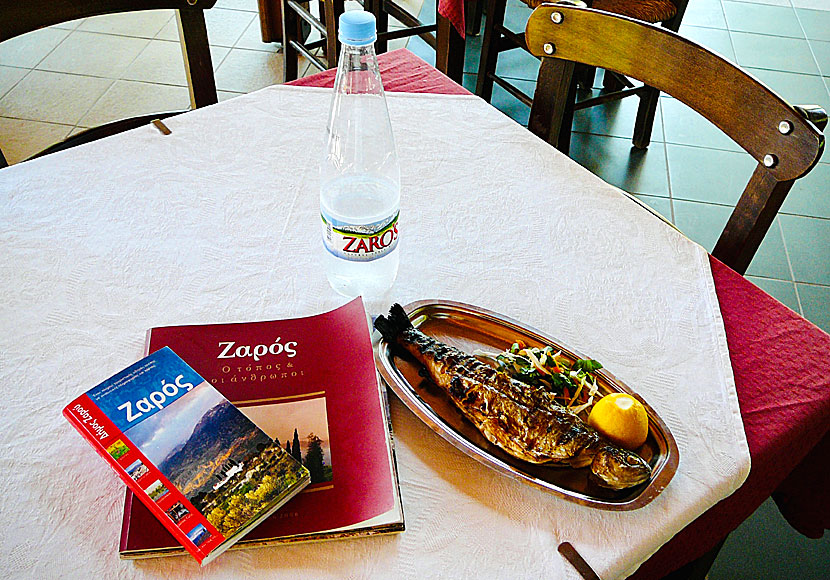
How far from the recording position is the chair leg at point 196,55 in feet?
4.30

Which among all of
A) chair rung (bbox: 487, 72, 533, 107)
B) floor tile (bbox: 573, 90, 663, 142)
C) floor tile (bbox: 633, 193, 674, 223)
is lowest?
floor tile (bbox: 633, 193, 674, 223)

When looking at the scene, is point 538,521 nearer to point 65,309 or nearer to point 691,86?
point 65,309

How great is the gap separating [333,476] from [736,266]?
0.73 m

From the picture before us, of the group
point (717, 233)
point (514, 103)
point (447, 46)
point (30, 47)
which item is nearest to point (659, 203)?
point (717, 233)

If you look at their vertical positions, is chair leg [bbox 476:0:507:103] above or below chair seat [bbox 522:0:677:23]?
below

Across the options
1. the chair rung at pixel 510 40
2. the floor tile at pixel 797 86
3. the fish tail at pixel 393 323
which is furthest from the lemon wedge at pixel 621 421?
the floor tile at pixel 797 86

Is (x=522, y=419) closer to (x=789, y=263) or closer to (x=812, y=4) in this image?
(x=789, y=263)

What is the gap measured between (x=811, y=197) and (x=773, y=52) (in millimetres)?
1225

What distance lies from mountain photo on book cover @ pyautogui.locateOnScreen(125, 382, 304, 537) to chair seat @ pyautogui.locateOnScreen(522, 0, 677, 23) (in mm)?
2115

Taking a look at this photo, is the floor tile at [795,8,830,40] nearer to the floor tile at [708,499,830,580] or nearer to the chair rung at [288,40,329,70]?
the chair rung at [288,40,329,70]

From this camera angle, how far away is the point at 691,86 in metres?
1.06

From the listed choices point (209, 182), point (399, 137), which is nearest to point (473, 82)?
point (399, 137)

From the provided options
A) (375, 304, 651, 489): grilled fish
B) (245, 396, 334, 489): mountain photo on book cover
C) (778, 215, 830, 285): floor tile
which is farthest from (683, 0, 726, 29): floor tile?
(245, 396, 334, 489): mountain photo on book cover

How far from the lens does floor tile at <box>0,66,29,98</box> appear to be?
113 inches
